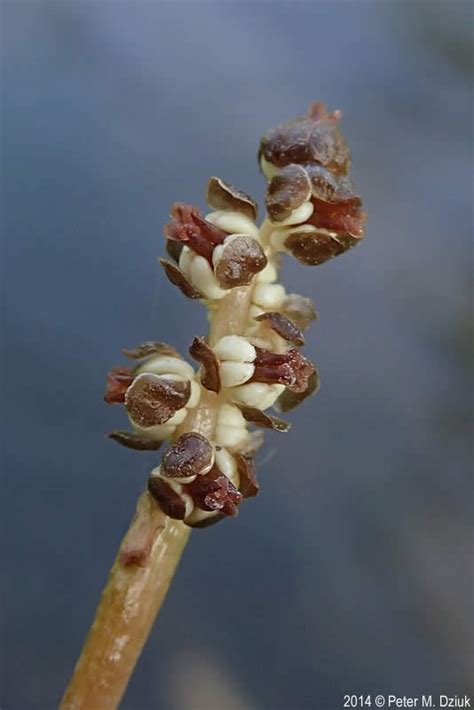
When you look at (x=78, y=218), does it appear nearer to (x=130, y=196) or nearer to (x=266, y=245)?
(x=130, y=196)

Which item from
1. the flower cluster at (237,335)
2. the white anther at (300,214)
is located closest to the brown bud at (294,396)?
the flower cluster at (237,335)

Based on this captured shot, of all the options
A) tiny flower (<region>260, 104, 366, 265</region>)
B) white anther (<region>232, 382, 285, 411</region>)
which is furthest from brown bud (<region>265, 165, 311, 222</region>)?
white anther (<region>232, 382, 285, 411</region>)

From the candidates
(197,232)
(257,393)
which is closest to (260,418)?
(257,393)

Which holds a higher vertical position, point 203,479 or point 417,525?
point 417,525

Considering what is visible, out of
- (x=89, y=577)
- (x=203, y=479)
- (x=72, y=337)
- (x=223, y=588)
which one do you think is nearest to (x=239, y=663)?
(x=223, y=588)

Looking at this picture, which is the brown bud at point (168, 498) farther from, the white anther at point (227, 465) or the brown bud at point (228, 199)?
the brown bud at point (228, 199)

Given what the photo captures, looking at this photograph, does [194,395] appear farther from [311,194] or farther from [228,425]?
[311,194]

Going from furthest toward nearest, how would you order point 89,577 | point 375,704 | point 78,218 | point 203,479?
point 78,218
point 89,577
point 375,704
point 203,479

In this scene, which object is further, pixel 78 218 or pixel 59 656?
pixel 78 218
